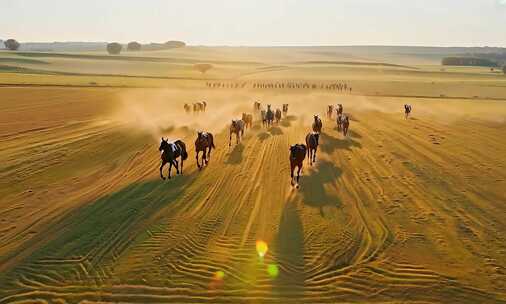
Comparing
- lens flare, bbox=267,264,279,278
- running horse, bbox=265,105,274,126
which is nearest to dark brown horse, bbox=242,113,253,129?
running horse, bbox=265,105,274,126

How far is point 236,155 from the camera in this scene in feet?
69.5

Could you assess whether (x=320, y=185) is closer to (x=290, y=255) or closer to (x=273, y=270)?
(x=290, y=255)

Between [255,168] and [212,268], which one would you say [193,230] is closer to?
[212,268]

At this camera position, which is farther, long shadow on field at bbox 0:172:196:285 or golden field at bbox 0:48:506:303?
long shadow on field at bbox 0:172:196:285

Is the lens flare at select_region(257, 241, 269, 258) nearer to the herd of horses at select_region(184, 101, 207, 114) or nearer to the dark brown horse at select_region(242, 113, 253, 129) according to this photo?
the dark brown horse at select_region(242, 113, 253, 129)

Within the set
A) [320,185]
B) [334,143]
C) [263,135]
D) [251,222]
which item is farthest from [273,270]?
[263,135]

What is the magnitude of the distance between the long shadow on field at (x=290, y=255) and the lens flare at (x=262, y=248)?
0.31 meters

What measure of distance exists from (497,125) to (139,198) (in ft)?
93.6

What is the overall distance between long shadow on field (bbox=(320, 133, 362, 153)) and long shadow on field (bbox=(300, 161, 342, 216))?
3298mm

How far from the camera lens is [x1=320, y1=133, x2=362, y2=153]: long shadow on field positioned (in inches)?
914

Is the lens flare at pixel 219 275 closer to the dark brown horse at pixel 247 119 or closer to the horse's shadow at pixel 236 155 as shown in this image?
the horse's shadow at pixel 236 155

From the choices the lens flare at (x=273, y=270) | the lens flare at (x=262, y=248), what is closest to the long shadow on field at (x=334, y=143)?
the lens flare at (x=262, y=248)

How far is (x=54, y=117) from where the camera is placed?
1241 inches

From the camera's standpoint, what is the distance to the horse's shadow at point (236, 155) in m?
19.8
